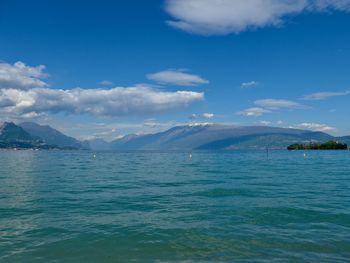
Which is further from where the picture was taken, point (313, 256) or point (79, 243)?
point (79, 243)

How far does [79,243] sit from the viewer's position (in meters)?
19.0

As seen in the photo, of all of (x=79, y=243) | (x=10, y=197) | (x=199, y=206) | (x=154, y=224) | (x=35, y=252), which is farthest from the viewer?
(x=10, y=197)

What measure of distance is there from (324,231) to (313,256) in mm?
5224

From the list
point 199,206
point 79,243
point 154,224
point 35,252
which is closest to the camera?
point 35,252

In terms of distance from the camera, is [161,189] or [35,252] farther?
[161,189]

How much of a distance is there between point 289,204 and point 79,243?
1907 centimetres

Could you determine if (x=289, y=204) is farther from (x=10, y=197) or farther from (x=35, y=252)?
(x=10, y=197)

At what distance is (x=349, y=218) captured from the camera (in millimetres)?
24875

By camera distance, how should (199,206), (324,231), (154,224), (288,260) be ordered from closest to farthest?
(288,260), (324,231), (154,224), (199,206)

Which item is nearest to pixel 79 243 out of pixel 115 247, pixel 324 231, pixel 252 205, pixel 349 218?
pixel 115 247

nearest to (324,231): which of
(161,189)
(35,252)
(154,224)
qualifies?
(154,224)

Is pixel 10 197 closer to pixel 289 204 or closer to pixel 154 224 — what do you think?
pixel 154 224

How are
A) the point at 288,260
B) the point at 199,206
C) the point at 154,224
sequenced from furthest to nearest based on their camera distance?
the point at 199,206 < the point at 154,224 < the point at 288,260

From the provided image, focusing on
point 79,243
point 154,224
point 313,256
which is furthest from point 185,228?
point 313,256
